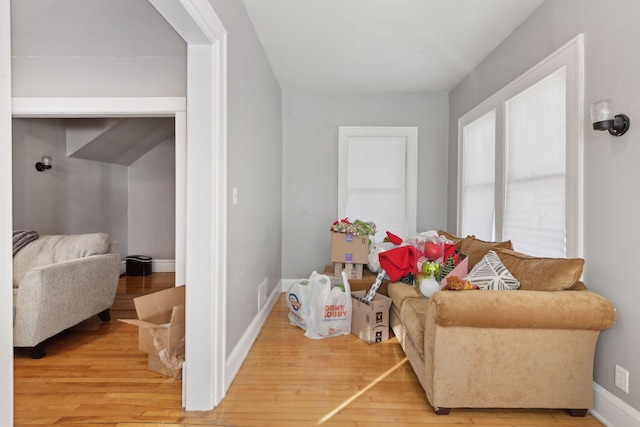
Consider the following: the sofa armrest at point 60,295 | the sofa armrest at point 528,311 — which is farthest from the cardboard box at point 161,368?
the sofa armrest at point 528,311

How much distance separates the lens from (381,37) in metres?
3.37

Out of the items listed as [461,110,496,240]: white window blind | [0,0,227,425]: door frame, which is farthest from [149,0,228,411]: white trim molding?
[461,110,496,240]: white window blind

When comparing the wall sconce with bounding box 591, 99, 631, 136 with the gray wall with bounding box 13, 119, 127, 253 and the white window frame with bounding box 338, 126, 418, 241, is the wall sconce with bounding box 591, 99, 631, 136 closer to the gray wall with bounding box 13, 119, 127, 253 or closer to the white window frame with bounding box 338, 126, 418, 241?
the white window frame with bounding box 338, 126, 418, 241

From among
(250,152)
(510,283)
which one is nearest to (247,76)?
(250,152)

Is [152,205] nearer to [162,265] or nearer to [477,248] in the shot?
[162,265]

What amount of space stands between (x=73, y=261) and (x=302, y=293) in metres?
1.89

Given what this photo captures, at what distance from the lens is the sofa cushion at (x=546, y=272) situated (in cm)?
211

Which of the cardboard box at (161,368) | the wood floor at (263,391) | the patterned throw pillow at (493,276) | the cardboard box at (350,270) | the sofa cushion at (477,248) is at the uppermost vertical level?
the sofa cushion at (477,248)

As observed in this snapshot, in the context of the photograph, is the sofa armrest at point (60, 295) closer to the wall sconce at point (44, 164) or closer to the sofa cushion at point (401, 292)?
the wall sconce at point (44, 164)

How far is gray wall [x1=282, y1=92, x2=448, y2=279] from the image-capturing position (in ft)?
16.2

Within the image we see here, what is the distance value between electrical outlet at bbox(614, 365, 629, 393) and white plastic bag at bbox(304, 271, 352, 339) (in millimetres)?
1827

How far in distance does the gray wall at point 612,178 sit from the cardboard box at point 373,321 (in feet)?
4.84

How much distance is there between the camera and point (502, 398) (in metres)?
2.06

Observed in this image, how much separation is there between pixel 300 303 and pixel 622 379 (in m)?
2.24
